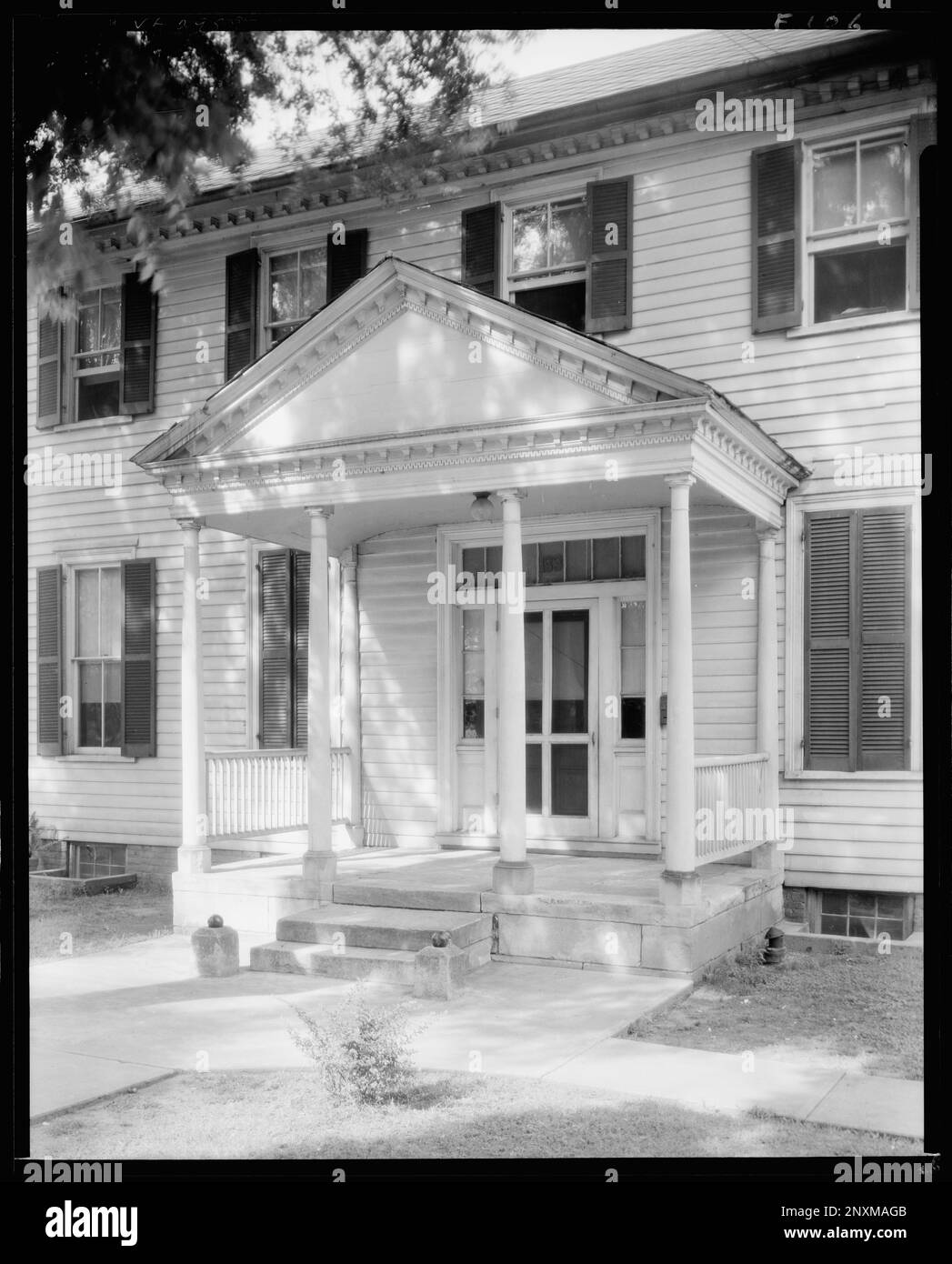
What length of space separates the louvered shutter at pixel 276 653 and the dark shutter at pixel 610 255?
364cm

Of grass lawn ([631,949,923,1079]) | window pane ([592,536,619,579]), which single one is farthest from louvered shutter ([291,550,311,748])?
grass lawn ([631,949,923,1079])

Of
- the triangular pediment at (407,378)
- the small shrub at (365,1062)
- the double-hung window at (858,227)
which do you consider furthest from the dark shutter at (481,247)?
the small shrub at (365,1062)

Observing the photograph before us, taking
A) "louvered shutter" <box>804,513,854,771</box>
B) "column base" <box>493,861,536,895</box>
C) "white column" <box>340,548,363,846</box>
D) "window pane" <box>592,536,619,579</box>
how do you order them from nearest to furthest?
"column base" <box>493,861,536,895</box> < "louvered shutter" <box>804,513,854,771</box> < "window pane" <box>592,536,619,579</box> < "white column" <box>340,548,363,846</box>

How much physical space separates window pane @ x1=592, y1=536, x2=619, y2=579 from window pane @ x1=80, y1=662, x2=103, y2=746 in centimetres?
542

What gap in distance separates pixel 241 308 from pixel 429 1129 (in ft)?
27.3

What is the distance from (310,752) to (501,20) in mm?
5633

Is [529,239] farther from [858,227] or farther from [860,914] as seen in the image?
[860,914]

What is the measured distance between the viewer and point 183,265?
1112 cm

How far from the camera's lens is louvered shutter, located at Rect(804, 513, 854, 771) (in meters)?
8.19

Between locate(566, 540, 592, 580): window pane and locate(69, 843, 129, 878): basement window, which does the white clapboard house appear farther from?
locate(69, 843, 129, 878): basement window

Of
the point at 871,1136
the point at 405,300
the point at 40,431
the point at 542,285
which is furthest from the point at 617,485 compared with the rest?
the point at 40,431

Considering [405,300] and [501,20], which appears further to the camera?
[405,300]

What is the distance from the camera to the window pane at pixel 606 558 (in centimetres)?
906
